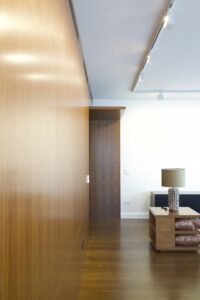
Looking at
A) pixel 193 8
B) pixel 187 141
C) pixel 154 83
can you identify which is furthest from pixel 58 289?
pixel 187 141

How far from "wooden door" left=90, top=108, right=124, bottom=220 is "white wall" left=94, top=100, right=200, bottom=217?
25 centimetres

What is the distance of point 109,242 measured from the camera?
199 inches

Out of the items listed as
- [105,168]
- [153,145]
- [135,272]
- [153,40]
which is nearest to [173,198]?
[135,272]

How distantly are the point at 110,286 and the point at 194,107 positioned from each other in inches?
197

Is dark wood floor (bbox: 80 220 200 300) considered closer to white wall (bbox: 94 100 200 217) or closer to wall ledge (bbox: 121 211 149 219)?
wall ledge (bbox: 121 211 149 219)

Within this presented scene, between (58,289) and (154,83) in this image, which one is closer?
(58,289)

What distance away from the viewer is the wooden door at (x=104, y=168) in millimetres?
6812

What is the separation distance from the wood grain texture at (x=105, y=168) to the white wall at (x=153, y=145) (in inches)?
9.8

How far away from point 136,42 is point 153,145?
3833 millimetres

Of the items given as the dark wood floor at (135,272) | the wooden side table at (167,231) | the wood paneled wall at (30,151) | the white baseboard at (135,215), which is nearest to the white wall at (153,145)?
the white baseboard at (135,215)

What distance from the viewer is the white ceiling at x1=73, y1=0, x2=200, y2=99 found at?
9.09ft

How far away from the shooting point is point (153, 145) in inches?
280

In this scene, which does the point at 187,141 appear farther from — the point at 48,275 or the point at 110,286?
the point at 48,275

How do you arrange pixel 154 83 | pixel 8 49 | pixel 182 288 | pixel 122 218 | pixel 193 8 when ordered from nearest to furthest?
pixel 8 49 < pixel 193 8 < pixel 182 288 < pixel 154 83 < pixel 122 218
